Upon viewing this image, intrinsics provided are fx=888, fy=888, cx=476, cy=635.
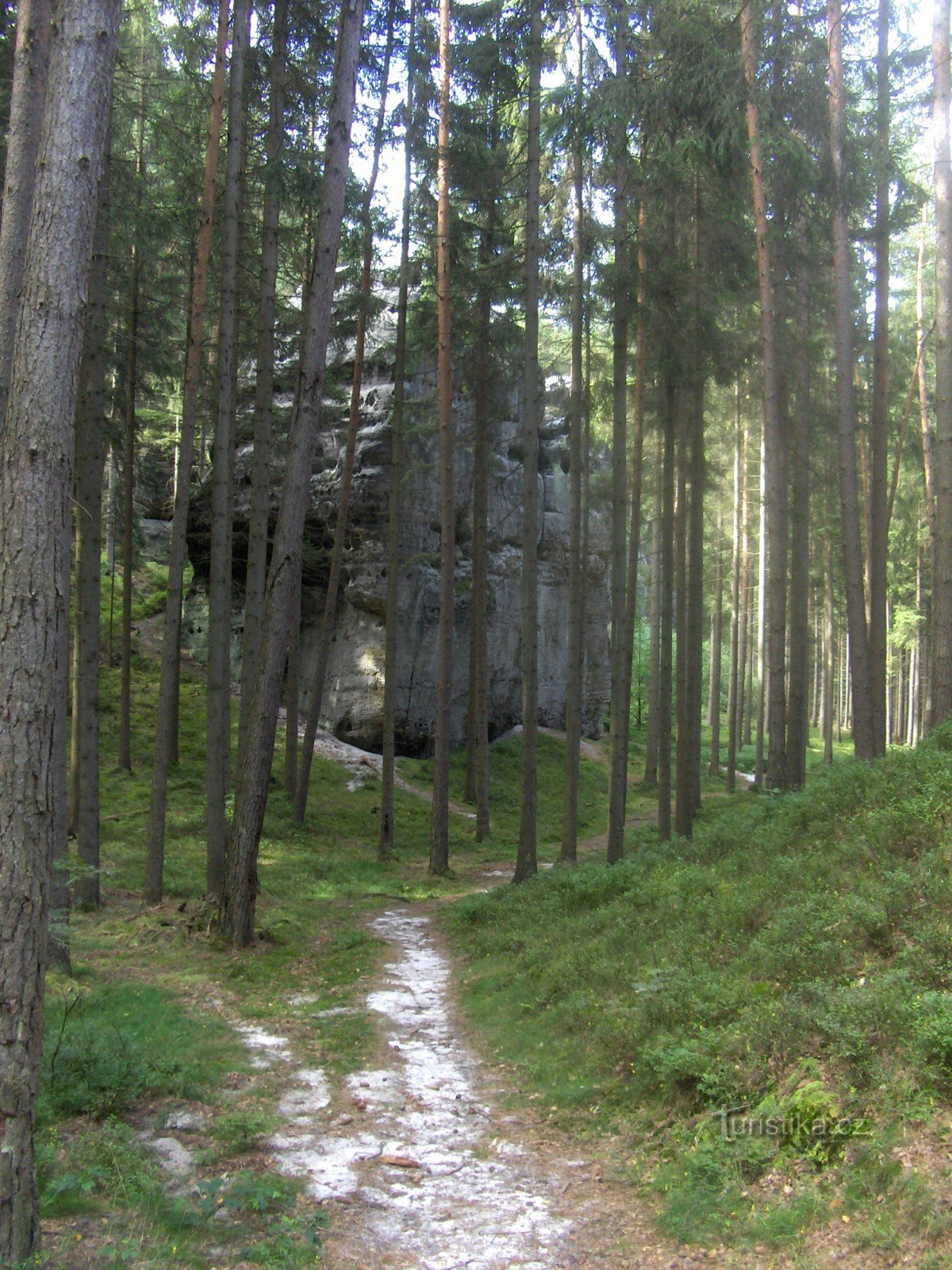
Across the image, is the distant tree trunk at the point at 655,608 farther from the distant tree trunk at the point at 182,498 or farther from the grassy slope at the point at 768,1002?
the grassy slope at the point at 768,1002

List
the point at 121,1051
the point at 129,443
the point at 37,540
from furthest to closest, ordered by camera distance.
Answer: the point at 129,443 < the point at 121,1051 < the point at 37,540

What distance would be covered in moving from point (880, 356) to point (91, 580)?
13182 mm

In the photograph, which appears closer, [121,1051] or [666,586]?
[121,1051]

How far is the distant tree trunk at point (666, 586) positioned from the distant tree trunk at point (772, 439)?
2.54 m

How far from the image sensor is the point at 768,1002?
6250mm

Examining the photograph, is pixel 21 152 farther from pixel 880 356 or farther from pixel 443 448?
pixel 880 356

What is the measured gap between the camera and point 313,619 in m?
30.6

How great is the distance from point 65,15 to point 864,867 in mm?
8162

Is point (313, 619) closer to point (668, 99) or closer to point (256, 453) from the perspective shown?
point (256, 453)

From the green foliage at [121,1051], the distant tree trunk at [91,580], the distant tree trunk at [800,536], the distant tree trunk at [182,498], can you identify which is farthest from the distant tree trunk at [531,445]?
the green foliage at [121,1051]

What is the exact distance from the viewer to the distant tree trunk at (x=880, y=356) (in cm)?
1442

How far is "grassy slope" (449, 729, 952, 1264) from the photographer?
4855 millimetres

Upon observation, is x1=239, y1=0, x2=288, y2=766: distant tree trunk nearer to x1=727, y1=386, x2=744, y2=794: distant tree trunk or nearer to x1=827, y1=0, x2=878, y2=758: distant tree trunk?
x1=827, y1=0, x2=878, y2=758: distant tree trunk

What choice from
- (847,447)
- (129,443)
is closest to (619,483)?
(847,447)
